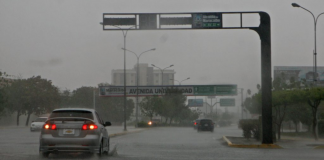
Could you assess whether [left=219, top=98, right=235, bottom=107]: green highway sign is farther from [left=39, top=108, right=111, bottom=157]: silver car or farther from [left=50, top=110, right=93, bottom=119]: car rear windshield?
[left=39, top=108, right=111, bottom=157]: silver car

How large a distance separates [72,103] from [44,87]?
18.4 m

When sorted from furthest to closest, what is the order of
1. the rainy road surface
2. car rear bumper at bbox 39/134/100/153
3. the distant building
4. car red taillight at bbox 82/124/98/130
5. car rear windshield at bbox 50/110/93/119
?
1. the distant building
2. the rainy road surface
3. car rear windshield at bbox 50/110/93/119
4. car red taillight at bbox 82/124/98/130
5. car rear bumper at bbox 39/134/100/153

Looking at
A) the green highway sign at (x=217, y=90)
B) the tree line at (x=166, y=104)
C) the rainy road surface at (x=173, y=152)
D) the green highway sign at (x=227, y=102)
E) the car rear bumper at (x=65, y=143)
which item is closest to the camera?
the car rear bumper at (x=65, y=143)

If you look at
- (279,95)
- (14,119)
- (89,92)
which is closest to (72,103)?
(89,92)

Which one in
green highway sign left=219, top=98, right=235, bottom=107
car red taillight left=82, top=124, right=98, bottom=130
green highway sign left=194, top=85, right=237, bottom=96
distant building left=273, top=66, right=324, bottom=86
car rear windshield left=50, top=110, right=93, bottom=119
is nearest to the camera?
car red taillight left=82, top=124, right=98, bottom=130

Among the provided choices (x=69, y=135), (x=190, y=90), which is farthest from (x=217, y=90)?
(x=69, y=135)

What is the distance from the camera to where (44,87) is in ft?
248

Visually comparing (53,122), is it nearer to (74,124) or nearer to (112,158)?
(74,124)

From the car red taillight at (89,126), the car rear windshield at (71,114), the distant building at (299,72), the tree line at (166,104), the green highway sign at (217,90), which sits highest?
the distant building at (299,72)

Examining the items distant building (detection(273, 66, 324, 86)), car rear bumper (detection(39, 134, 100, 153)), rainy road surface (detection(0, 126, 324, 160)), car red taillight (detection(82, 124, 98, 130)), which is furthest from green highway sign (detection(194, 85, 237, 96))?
car rear bumper (detection(39, 134, 100, 153))

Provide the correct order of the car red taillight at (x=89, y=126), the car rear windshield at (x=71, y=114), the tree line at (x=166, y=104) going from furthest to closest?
1. the tree line at (x=166, y=104)
2. the car rear windshield at (x=71, y=114)
3. the car red taillight at (x=89, y=126)

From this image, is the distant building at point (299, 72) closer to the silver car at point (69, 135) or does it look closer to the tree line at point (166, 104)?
the tree line at point (166, 104)

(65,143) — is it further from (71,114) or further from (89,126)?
(71,114)

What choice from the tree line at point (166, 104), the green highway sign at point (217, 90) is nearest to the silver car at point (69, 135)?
the green highway sign at point (217, 90)
